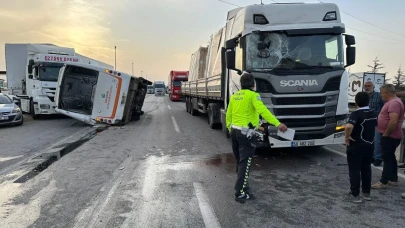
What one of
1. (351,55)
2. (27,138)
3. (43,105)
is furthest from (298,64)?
(43,105)

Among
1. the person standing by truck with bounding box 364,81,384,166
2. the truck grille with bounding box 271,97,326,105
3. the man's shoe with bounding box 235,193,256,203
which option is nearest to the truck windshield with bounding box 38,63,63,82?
the truck grille with bounding box 271,97,326,105

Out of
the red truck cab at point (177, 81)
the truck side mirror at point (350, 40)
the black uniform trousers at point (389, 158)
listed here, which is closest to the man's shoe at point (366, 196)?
the black uniform trousers at point (389, 158)

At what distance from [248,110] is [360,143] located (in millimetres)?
1589

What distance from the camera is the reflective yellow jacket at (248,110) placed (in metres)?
4.50

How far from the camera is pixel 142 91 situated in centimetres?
1645

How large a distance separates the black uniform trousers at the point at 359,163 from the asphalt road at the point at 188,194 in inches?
9.8

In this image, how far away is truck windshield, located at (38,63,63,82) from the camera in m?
15.1

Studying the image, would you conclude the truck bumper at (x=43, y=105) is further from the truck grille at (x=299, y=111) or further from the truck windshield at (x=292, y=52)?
the truck grille at (x=299, y=111)

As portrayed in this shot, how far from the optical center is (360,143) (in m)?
4.49

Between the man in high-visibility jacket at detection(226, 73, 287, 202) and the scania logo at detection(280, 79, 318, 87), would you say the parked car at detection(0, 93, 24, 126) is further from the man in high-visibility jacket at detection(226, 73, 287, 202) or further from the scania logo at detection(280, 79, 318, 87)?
the man in high-visibility jacket at detection(226, 73, 287, 202)

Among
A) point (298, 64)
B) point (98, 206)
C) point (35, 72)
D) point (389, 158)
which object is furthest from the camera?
point (35, 72)

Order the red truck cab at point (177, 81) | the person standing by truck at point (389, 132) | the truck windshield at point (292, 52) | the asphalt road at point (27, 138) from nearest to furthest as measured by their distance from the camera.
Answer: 1. the person standing by truck at point (389, 132)
2. the truck windshield at point (292, 52)
3. the asphalt road at point (27, 138)
4. the red truck cab at point (177, 81)

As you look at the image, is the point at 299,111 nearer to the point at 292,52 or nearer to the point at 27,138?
the point at 292,52

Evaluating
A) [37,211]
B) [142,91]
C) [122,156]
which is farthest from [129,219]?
[142,91]
